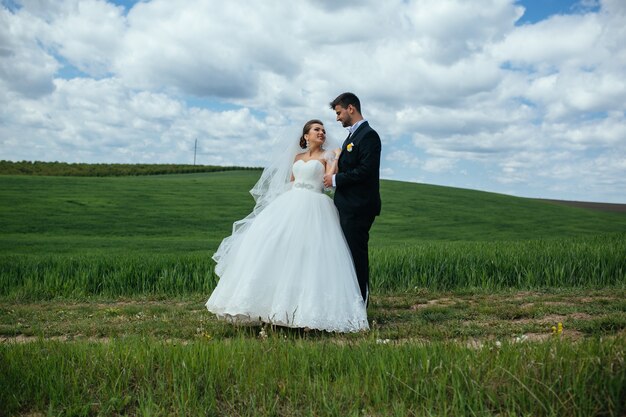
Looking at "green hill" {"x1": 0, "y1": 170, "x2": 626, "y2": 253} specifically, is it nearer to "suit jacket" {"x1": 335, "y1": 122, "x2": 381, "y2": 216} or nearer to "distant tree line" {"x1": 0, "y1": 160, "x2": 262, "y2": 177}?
"suit jacket" {"x1": 335, "y1": 122, "x2": 381, "y2": 216}

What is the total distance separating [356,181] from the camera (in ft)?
28.3

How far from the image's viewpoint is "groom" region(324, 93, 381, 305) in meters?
8.68

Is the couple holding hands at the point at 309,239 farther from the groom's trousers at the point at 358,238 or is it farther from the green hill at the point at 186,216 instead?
the green hill at the point at 186,216

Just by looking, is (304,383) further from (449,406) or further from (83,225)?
(83,225)

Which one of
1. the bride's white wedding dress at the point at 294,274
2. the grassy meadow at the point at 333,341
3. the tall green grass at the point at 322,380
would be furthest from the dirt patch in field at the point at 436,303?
the tall green grass at the point at 322,380

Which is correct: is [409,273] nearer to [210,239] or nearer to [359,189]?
[359,189]

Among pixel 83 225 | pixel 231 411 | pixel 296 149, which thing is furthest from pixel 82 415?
pixel 83 225

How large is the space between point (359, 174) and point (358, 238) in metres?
1.02

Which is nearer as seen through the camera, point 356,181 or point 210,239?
point 356,181

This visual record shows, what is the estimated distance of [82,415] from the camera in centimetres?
482

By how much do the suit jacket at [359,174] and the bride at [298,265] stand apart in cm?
22

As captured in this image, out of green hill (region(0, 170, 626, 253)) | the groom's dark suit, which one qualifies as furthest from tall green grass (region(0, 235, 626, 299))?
green hill (region(0, 170, 626, 253))

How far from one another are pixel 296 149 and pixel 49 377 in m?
5.35

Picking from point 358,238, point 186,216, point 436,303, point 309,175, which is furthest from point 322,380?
point 186,216
